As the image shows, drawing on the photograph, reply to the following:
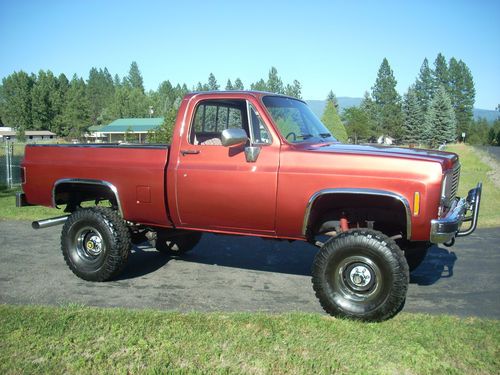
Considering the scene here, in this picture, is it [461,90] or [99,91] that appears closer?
[461,90]

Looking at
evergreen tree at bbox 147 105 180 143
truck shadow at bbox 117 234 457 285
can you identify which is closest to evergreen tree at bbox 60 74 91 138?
evergreen tree at bbox 147 105 180 143

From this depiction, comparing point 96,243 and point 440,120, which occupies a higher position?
point 440,120

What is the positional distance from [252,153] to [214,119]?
114 centimetres

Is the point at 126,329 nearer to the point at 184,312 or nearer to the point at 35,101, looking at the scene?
the point at 184,312

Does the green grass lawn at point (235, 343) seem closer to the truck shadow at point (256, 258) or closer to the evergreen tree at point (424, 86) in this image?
the truck shadow at point (256, 258)

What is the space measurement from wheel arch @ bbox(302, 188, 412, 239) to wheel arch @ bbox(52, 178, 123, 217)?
2.30 meters

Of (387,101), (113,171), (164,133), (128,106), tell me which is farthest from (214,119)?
(128,106)

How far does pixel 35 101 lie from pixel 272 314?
10014cm

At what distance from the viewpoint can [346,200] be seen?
4871 millimetres

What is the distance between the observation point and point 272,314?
15.4 ft

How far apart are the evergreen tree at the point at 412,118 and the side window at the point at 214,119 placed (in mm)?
79707

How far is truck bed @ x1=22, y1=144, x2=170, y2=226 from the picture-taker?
5.52 meters

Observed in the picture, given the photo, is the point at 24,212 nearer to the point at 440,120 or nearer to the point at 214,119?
the point at 214,119

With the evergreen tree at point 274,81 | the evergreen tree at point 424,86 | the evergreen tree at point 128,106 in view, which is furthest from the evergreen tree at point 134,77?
the evergreen tree at point 424,86
